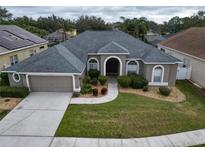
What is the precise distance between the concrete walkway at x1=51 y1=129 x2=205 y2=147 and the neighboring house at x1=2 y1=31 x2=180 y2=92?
21.5 feet

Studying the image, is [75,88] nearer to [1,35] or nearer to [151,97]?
[151,97]

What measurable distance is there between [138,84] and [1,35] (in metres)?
20.5

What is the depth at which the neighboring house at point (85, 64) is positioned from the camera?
47.2 feet

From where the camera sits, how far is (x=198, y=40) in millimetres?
22094

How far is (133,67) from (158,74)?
3139 millimetres

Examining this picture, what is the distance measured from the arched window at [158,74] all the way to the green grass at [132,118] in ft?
12.1

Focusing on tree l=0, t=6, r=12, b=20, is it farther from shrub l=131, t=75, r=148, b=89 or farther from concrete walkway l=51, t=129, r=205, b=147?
concrete walkway l=51, t=129, r=205, b=147

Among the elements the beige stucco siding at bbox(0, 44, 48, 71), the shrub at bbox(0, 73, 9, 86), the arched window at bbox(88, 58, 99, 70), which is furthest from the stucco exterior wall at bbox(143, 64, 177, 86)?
the beige stucco siding at bbox(0, 44, 48, 71)

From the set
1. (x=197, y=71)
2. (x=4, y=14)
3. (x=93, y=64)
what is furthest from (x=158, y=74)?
(x=4, y=14)

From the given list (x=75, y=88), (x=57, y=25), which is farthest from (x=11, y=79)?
(x=57, y=25)

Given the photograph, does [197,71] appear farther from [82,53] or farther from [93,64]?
[82,53]

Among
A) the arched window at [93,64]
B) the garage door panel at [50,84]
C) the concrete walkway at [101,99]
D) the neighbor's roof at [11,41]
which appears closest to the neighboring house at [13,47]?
the neighbor's roof at [11,41]

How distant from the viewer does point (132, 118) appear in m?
10.8

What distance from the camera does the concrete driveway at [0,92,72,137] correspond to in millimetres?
9406
